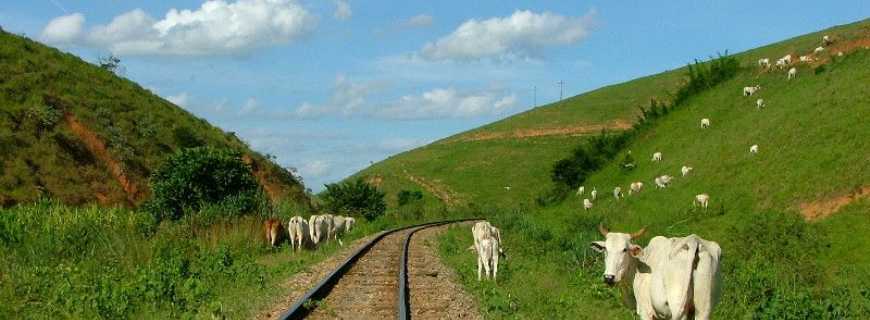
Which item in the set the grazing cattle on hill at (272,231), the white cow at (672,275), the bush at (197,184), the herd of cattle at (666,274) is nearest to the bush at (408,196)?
the bush at (197,184)

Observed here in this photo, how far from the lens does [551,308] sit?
49.0ft

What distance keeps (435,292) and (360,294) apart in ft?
4.58

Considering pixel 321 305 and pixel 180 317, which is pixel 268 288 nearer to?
pixel 321 305

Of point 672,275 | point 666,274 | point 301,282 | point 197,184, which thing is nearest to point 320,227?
point 197,184

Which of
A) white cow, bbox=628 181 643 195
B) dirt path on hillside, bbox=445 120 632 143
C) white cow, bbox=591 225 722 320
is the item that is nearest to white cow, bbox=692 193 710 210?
white cow, bbox=628 181 643 195

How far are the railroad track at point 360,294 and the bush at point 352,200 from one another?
99.9ft

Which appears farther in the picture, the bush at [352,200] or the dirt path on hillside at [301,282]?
the bush at [352,200]

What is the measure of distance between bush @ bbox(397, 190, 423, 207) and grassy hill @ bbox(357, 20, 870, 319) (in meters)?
23.6

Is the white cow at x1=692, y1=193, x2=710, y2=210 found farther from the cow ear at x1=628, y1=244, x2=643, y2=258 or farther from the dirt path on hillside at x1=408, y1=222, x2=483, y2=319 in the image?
the cow ear at x1=628, y1=244, x2=643, y2=258

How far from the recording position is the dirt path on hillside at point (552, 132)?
116m

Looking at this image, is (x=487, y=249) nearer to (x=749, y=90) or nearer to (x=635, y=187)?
(x=635, y=187)

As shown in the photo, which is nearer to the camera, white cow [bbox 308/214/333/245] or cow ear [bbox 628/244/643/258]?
cow ear [bbox 628/244/643/258]

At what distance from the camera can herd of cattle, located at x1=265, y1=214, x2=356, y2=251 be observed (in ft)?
91.2

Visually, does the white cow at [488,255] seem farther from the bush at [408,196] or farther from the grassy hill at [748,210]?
the bush at [408,196]
